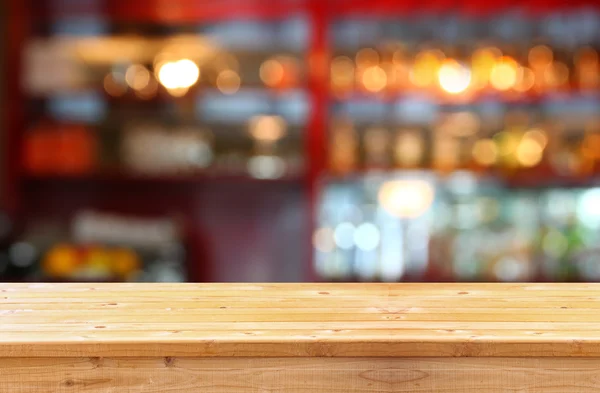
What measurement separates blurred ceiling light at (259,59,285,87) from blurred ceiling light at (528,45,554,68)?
1.33 meters

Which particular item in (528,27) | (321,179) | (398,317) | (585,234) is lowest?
(585,234)

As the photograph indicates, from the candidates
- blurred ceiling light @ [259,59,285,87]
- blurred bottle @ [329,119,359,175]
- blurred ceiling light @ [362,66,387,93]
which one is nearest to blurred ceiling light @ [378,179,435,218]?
blurred bottle @ [329,119,359,175]

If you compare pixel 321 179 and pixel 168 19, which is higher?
pixel 168 19

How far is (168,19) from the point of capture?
477 centimetres

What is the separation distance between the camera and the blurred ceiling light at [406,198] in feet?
15.8

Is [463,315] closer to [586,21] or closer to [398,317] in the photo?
[398,317]

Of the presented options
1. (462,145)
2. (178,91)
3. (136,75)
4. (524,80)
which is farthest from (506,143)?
(136,75)

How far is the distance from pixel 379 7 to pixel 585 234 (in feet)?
5.42

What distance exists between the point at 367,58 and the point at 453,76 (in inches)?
18.4

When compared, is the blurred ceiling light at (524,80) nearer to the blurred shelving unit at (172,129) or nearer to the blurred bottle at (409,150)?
the blurred bottle at (409,150)

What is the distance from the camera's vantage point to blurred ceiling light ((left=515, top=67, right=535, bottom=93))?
4.56 m

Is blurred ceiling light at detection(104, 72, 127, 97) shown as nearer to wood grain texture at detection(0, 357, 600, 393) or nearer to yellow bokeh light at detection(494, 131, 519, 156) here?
yellow bokeh light at detection(494, 131, 519, 156)

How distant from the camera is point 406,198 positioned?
15.8 feet

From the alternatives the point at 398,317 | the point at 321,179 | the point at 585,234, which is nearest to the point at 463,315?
the point at 398,317
